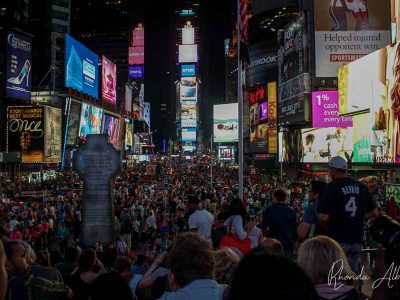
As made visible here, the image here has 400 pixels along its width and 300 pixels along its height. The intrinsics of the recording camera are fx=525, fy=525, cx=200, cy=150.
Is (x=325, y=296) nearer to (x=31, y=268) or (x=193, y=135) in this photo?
(x=31, y=268)

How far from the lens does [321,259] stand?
133 inches

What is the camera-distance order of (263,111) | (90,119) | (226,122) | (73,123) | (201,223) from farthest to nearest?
1. (226,122)
2. (90,119)
3. (263,111)
4. (73,123)
5. (201,223)

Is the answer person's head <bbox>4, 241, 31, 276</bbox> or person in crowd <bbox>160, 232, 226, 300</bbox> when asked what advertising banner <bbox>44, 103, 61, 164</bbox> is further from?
person in crowd <bbox>160, 232, 226, 300</bbox>

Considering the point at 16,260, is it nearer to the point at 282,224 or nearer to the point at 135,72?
the point at 282,224

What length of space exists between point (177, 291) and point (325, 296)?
3.07 feet

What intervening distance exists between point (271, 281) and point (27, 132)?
61.5 metres

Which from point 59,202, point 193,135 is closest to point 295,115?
point 59,202

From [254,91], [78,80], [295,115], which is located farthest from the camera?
[254,91]

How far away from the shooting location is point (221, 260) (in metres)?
4.75

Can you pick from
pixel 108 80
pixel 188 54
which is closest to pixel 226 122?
pixel 108 80

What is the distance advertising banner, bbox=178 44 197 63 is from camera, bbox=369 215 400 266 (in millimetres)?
169728

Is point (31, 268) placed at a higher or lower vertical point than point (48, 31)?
lower

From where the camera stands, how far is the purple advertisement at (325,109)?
162 ft

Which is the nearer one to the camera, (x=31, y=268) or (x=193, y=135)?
(x=31, y=268)
